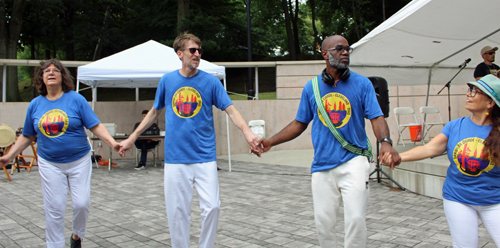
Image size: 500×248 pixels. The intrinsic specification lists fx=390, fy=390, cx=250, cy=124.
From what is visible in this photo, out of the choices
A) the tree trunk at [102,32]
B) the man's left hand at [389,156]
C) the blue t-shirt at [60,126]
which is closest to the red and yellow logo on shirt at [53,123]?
the blue t-shirt at [60,126]

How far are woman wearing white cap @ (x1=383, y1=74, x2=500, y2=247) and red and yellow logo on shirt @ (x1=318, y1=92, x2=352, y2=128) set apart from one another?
0.45m

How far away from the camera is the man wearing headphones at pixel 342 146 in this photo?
284 centimetres

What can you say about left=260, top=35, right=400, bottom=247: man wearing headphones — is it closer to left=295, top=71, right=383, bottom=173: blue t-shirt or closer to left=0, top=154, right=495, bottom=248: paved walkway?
left=295, top=71, right=383, bottom=173: blue t-shirt

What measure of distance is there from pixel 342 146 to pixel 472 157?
2.80 ft

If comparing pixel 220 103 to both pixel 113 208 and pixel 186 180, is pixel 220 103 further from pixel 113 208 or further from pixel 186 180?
pixel 113 208

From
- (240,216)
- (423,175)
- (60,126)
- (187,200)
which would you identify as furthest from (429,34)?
(60,126)

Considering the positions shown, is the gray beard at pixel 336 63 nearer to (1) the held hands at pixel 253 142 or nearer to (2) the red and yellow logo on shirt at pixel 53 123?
(1) the held hands at pixel 253 142

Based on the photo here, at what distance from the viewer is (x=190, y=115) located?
3.38 m

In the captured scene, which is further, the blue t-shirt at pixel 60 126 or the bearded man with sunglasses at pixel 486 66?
the bearded man with sunglasses at pixel 486 66

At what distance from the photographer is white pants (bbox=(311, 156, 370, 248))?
9.22ft

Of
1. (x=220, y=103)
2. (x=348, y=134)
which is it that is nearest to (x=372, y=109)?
(x=348, y=134)

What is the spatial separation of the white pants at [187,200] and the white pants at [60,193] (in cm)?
106

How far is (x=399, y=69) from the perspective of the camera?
29.8 ft

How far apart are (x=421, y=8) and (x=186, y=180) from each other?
5.57 meters
